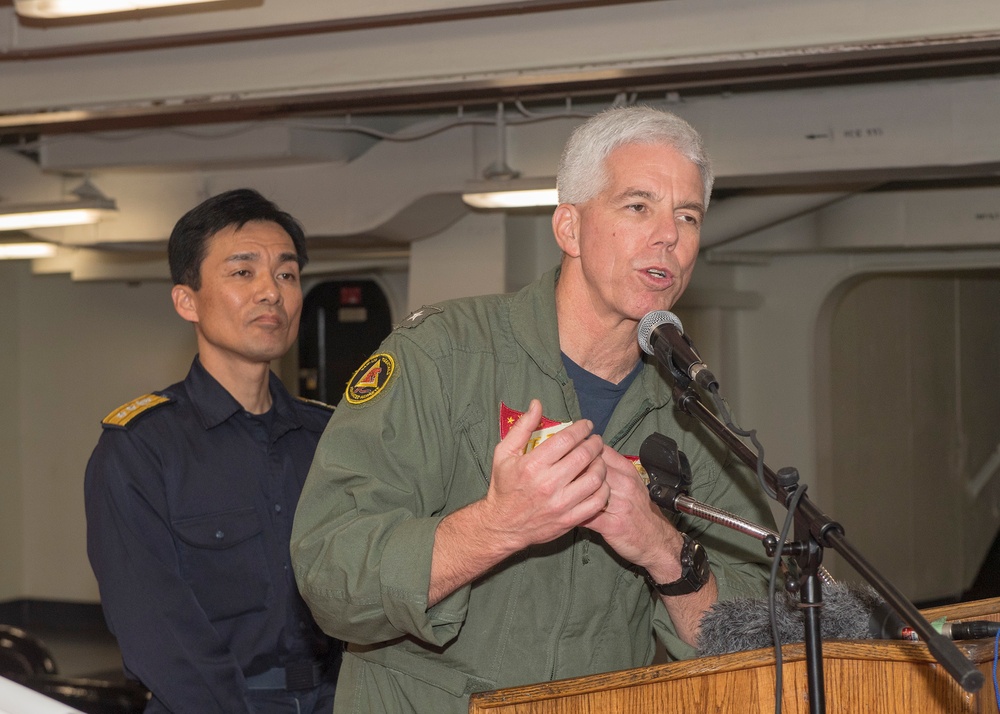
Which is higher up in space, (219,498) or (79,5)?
(79,5)

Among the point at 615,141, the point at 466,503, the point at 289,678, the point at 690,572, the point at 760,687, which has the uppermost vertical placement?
the point at 615,141

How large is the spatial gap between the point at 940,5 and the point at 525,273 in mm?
4149

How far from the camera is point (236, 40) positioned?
4.36 meters

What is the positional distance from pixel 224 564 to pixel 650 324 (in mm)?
1428

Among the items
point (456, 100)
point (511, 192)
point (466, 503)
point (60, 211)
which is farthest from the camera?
point (60, 211)

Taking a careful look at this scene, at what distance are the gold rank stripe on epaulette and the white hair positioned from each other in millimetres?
1303

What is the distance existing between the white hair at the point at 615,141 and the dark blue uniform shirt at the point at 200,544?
124 centimetres

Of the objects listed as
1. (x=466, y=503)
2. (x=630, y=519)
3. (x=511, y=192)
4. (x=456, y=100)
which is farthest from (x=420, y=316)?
(x=511, y=192)

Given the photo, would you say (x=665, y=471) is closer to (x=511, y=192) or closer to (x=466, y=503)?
(x=466, y=503)

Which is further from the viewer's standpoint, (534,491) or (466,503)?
(466,503)

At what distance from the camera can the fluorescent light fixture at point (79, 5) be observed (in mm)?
3207

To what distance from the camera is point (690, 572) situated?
179cm

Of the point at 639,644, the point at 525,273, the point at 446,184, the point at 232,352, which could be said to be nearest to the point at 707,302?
the point at 525,273

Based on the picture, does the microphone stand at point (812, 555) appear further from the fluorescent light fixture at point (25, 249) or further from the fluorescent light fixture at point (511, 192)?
the fluorescent light fixture at point (25, 249)
